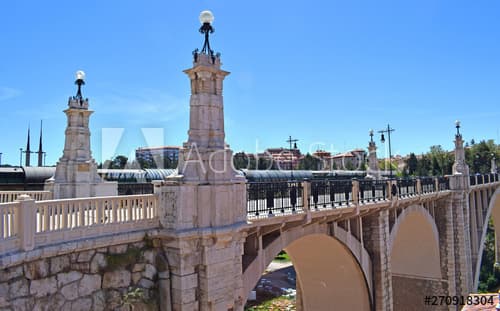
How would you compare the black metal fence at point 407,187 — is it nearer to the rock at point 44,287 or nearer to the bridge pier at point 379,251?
the bridge pier at point 379,251

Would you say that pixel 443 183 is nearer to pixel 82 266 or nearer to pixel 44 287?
pixel 82 266

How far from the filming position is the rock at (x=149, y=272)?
6.67 metres

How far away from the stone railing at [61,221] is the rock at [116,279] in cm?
71

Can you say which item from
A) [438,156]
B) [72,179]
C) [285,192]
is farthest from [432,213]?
[438,156]

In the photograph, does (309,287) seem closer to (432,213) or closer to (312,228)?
(312,228)

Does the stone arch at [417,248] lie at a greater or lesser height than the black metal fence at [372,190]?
lesser

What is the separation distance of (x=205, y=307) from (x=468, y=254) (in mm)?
24997

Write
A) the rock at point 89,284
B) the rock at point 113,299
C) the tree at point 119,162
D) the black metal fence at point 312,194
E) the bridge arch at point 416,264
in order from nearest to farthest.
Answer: the rock at point 89,284 → the rock at point 113,299 → the black metal fence at point 312,194 → the bridge arch at point 416,264 → the tree at point 119,162

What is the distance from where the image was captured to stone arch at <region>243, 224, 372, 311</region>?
14297 millimetres

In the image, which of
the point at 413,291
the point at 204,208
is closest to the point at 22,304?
the point at 204,208

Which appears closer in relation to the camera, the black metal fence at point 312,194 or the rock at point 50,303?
the rock at point 50,303

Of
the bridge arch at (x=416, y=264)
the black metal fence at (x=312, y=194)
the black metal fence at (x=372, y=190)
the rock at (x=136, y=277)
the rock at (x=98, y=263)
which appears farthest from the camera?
the bridge arch at (x=416, y=264)

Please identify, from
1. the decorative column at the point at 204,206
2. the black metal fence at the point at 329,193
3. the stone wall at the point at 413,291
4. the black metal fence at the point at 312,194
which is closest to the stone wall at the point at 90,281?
the decorative column at the point at 204,206

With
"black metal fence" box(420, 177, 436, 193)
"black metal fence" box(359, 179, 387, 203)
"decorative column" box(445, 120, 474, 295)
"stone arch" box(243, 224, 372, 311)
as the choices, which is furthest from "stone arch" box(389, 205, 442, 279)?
"stone arch" box(243, 224, 372, 311)
